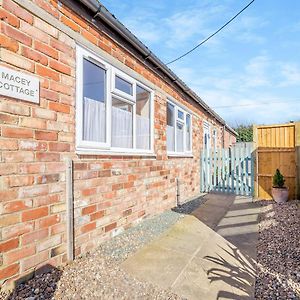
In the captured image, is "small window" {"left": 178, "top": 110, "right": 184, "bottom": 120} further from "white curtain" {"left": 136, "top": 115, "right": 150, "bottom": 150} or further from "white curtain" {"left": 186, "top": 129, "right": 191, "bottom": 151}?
"white curtain" {"left": 136, "top": 115, "right": 150, "bottom": 150}

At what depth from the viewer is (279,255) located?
370 centimetres

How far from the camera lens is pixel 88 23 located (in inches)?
146

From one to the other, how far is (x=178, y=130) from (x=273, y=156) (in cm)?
324

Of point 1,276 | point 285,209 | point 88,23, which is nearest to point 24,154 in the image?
point 1,276

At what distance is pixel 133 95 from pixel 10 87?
8.99 ft

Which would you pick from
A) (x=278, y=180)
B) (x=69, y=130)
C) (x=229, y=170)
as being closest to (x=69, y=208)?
(x=69, y=130)

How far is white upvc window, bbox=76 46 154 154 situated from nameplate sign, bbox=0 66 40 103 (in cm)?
73

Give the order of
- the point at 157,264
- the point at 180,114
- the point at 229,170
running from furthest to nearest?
the point at 229,170, the point at 180,114, the point at 157,264

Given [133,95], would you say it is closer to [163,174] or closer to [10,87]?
[163,174]

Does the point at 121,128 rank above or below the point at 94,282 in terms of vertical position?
above

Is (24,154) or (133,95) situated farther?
(133,95)

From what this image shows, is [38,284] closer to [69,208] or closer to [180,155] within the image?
[69,208]

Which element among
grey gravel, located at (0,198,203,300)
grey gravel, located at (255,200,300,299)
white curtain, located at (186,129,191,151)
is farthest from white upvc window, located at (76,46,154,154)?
white curtain, located at (186,129,191,151)

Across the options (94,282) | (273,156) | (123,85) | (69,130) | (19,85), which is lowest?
(94,282)
